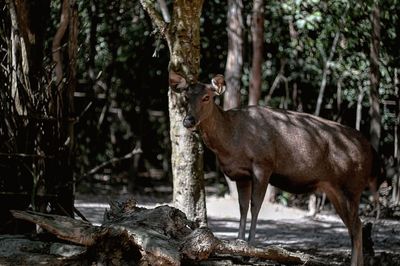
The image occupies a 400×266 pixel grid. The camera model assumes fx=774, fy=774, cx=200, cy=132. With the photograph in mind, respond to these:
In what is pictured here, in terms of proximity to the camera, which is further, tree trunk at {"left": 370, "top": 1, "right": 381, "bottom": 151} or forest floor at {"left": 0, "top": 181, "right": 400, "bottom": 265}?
tree trunk at {"left": 370, "top": 1, "right": 381, "bottom": 151}

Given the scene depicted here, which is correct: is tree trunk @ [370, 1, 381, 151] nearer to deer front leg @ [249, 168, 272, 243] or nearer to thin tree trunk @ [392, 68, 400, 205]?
thin tree trunk @ [392, 68, 400, 205]

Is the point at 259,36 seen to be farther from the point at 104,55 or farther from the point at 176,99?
the point at 176,99

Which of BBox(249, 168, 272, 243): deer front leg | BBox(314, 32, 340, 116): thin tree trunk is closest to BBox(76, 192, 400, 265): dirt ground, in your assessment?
BBox(249, 168, 272, 243): deer front leg

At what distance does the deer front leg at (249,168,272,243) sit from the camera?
326 inches

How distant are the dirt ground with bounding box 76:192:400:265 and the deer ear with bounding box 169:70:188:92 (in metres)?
2.28

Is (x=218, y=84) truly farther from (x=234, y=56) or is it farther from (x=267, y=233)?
(x=234, y=56)

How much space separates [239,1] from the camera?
14.1 m

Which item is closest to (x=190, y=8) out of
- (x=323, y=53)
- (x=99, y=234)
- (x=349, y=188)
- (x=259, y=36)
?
(x=349, y=188)

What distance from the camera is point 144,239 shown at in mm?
5941

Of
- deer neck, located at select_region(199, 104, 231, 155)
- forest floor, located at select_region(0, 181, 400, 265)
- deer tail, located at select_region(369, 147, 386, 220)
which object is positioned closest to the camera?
forest floor, located at select_region(0, 181, 400, 265)

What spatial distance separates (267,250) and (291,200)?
9.19 m

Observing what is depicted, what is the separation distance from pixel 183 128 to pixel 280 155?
1113mm

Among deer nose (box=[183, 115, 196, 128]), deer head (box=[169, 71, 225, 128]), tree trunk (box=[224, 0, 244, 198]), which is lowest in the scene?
deer nose (box=[183, 115, 196, 128])

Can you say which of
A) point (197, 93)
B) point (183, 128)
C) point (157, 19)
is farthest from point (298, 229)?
point (157, 19)
